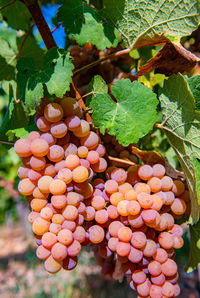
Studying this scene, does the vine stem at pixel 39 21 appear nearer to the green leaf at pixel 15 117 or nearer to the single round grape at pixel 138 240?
the green leaf at pixel 15 117

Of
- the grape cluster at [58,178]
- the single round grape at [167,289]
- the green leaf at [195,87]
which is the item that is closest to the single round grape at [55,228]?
the grape cluster at [58,178]

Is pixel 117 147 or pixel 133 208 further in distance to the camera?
pixel 117 147

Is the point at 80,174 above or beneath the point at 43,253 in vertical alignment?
above

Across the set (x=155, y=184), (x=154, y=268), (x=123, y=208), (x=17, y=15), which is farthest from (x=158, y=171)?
(x=17, y=15)

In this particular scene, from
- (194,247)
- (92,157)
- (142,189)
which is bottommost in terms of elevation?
(194,247)

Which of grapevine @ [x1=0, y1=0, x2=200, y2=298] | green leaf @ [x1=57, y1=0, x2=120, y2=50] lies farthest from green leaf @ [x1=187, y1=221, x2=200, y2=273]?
green leaf @ [x1=57, y1=0, x2=120, y2=50]

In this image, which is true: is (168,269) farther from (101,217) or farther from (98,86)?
(98,86)
